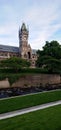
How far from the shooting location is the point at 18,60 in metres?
40.2

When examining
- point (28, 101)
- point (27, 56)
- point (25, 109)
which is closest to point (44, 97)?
point (28, 101)

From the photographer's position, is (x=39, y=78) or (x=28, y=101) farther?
(x=39, y=78)

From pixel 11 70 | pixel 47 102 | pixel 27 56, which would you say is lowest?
pixel 47 102

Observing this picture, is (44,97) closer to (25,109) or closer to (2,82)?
(25,109)

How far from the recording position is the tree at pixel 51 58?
38.6 meters

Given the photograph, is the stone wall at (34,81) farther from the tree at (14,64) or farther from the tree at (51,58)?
the tree at (14,64)

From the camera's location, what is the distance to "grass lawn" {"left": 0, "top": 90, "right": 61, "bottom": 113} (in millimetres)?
16922

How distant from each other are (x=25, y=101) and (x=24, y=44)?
5704 centimetres

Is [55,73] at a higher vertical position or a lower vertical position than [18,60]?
lower

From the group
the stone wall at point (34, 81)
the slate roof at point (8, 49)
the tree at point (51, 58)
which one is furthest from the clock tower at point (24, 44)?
the stone wall at point (34, 81)

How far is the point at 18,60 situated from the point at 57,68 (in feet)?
28.6

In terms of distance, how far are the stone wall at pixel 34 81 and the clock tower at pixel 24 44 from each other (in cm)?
3461

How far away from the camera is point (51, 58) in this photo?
132 ft

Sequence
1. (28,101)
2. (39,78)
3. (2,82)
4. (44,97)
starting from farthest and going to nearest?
(39,78) < (2,82) < (44,97) < (28,101)
